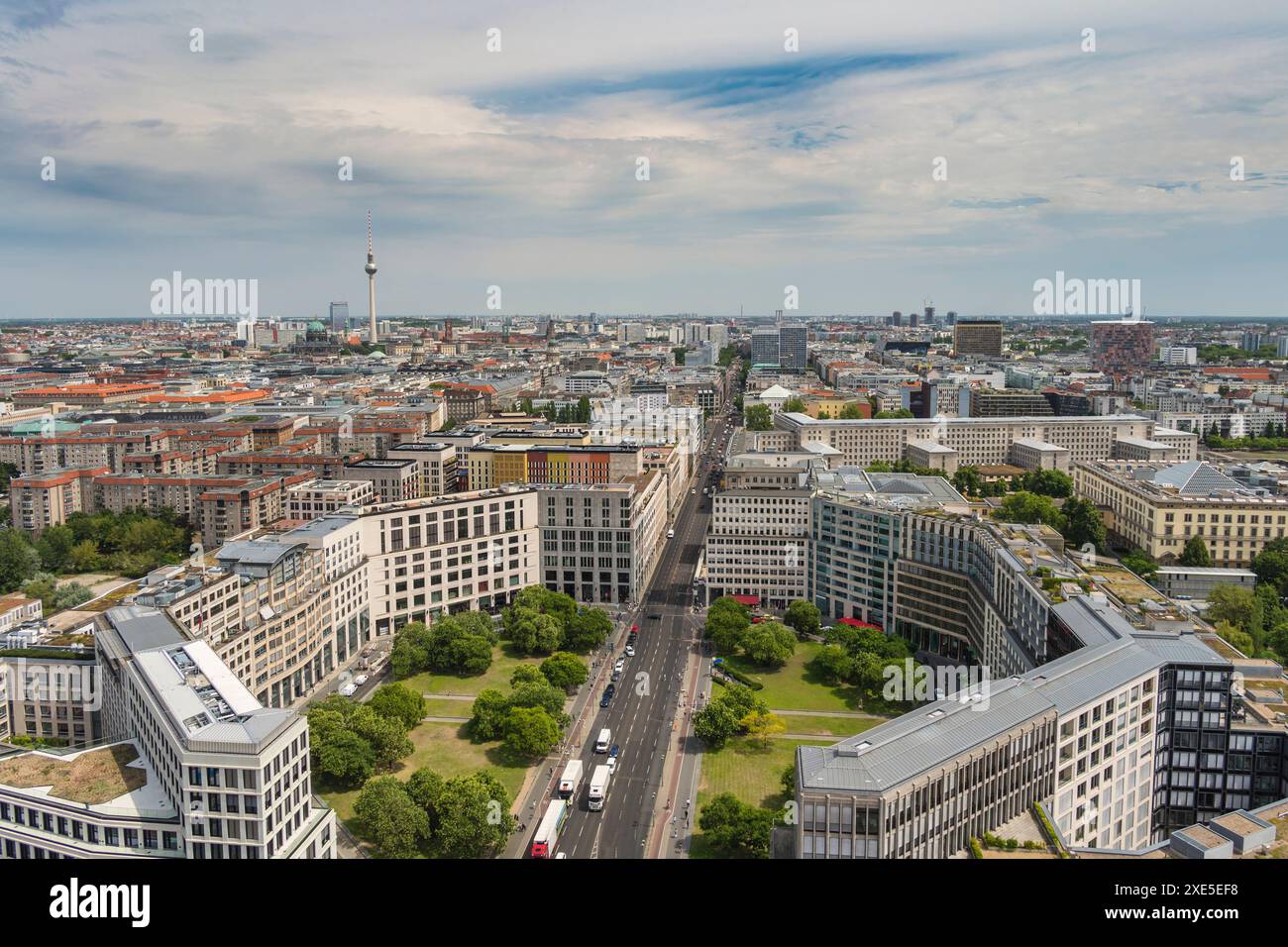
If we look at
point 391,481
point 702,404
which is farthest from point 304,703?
point 702,404

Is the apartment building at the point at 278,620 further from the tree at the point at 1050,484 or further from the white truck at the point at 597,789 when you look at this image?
the tree at the point at 1050,484

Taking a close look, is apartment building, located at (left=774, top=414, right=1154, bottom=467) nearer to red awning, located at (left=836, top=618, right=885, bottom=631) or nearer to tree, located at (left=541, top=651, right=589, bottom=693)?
red awning, located at (left=836, top=618, right=885, bottom=631)

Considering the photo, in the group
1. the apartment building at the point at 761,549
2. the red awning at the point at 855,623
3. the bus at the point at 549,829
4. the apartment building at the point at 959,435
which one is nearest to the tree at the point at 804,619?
the red awning at the point at 855,623

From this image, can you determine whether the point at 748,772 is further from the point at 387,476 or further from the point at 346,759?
the point at 387,476

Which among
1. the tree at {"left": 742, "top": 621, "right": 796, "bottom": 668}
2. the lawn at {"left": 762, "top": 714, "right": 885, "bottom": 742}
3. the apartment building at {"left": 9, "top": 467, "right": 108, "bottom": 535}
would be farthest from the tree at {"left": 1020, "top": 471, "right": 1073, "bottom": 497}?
the apartment building at {"left": 9, "top": 467, "right": 108, "bottom": 535}

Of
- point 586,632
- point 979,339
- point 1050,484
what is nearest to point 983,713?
point 586,632
